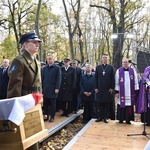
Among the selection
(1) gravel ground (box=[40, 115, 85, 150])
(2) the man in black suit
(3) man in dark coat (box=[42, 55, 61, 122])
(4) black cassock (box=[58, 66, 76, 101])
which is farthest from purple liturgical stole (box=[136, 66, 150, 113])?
(2) the man in black suit

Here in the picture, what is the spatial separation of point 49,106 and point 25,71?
3638 millimetres

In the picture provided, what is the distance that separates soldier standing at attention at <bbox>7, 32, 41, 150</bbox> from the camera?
285cm

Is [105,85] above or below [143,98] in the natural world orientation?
above

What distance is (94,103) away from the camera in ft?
22.9

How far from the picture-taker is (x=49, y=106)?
21.1 ft

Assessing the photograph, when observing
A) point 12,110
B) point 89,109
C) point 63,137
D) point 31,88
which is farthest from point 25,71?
point 89,109

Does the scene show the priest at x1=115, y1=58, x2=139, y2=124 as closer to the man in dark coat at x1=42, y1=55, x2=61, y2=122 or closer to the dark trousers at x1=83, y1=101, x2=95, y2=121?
the dark trousers at x1=83, y1=101, x2=95, y2=121

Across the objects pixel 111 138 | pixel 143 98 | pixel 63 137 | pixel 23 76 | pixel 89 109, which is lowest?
pixel 63 137

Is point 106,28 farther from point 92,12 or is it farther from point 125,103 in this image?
point 125,103

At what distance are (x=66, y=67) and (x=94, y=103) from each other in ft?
4.23

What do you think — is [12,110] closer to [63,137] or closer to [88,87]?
[63,137]

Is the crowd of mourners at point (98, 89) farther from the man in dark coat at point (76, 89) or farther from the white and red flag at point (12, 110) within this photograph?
the white and red flag at point (12, 110)

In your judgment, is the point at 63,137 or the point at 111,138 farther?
the point at 63,137

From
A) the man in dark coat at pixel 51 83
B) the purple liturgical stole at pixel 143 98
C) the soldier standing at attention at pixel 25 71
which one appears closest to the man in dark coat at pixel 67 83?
the man in dark coat at pixel 51 83
